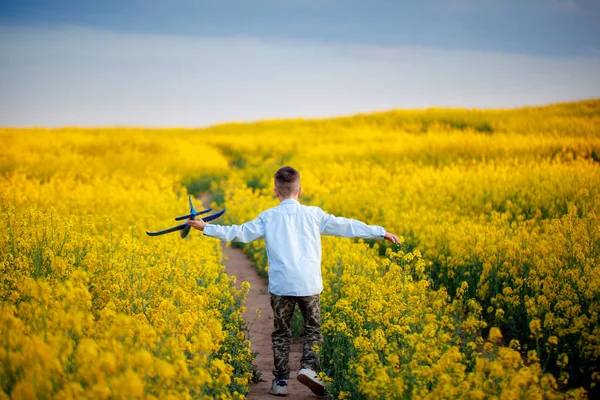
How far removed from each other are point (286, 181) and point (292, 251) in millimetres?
602

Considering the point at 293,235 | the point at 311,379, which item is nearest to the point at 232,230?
the point at 293,235

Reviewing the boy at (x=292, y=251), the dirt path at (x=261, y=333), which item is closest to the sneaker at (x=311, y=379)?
the boy at (x=292, y=251)

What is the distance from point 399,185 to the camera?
12836mm

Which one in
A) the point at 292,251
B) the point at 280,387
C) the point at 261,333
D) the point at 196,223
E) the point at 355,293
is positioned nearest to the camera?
the point at 196,223

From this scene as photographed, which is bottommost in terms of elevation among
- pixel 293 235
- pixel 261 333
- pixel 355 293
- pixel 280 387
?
pixel 261 333

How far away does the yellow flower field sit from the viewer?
3.38 metres

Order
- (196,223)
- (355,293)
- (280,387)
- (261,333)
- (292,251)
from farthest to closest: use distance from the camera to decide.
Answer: (261,333) < (355,293) < (280,387) < (292,251) < (196,223)

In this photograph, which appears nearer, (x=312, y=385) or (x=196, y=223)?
(x=196, y=223)

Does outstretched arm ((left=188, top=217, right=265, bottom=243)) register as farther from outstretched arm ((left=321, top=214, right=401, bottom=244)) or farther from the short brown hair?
outstretched arm ((left=321, top=214, right=401, bottom=244))

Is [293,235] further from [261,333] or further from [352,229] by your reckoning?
[261,333]

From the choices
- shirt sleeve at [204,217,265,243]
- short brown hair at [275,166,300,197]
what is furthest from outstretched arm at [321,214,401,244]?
shirt sleeve at [204,217,265,243]

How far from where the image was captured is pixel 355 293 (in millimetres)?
5230

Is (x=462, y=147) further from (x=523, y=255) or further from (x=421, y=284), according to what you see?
(x=421, y=284)

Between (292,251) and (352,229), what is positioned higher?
(352,229)
